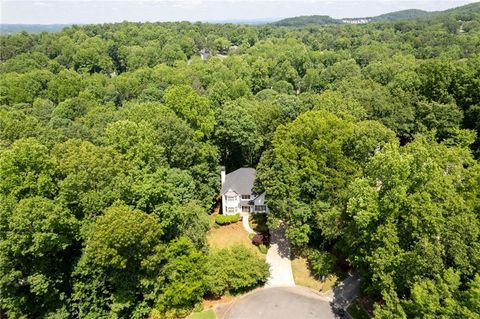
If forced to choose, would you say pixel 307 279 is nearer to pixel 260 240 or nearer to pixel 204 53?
pixel 260 240

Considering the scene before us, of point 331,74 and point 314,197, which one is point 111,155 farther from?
point 331,74

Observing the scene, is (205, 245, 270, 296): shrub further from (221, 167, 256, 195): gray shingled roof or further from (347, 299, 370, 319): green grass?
(221, 167, 256, 195): gray shingled roof

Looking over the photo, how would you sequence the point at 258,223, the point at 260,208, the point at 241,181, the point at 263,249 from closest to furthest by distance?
the point at 263,249, the point at 258,223, the point at 260,208, the point at 241,181

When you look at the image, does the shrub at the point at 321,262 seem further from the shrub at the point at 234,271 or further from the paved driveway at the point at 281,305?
the shrub at the point at 234,271

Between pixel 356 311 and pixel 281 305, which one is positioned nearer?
pixel 356 311

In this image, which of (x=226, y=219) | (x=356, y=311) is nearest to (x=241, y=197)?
(x=226, y=219)

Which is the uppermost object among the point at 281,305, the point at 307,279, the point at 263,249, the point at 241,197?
the point at 241,197

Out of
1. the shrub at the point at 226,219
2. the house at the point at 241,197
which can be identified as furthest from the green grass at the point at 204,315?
the house at the point at 241,197
